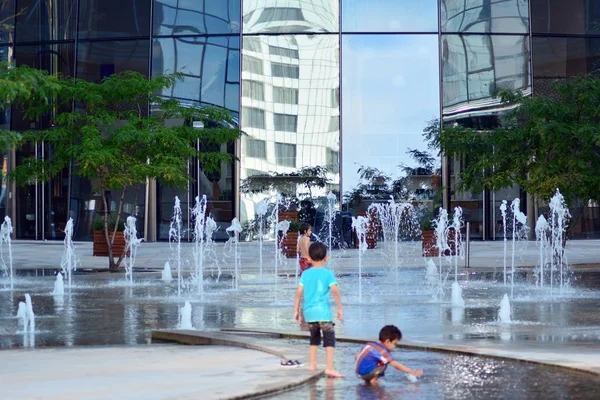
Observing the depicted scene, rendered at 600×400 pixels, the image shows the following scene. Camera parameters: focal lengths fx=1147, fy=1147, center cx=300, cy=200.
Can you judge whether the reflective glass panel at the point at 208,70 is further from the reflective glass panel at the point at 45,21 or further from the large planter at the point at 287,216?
the reflective glass panel at the point at 45,21

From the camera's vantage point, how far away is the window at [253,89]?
4003 cm

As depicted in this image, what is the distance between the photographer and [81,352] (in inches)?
486

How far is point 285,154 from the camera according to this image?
3981 cm

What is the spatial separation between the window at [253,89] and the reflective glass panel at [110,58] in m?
3.64

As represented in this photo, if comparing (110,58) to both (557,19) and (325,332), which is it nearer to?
(557,19)

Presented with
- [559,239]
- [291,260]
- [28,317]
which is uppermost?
[559,239]

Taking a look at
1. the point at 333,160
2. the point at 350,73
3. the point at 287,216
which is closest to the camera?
the point at 287,216

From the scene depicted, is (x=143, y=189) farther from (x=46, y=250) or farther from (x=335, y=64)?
(x=335, y=64)

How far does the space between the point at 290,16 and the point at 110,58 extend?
6735 millimetres

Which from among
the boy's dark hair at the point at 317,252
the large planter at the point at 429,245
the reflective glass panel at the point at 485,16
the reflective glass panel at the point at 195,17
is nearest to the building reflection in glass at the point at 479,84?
the reflective glass panel at the point at 485,16

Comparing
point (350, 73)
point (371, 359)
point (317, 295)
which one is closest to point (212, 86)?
point (350, 73)

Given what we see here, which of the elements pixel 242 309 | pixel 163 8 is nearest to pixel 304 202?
pixel 163 8

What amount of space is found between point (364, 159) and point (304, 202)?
8.41 feet

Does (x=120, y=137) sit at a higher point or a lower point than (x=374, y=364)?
higher
